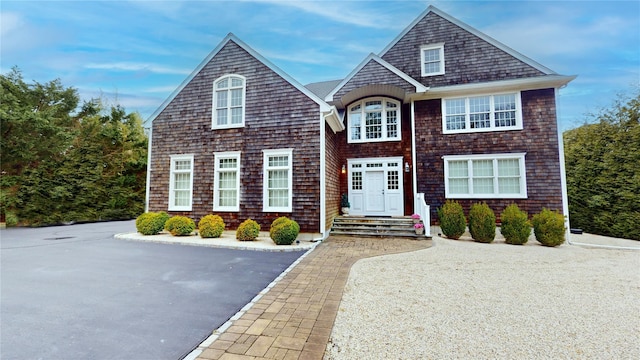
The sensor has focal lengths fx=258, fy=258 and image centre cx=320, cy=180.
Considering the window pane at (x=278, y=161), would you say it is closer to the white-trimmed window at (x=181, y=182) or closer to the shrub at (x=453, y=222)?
the white-trimmed window at (x=181, y=182)

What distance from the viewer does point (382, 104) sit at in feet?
37.2

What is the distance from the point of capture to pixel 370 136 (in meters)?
11.5

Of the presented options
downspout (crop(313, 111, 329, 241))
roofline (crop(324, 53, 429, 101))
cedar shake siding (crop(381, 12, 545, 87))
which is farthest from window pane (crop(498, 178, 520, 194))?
downspout (crop(313, 111, 329, 241))

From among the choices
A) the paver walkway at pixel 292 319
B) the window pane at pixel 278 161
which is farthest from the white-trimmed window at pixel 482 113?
the paver walkway at pixel 292 319

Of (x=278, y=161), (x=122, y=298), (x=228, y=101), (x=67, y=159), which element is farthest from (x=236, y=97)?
(x=67, y=159)

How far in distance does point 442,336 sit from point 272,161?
782cm

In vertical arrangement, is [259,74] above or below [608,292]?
above

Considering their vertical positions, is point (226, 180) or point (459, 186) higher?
point (226, 180)

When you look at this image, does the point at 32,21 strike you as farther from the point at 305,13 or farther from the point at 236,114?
the point at 305,13

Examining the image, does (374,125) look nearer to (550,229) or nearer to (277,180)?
(277,180)

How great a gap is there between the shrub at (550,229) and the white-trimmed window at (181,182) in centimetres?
1232

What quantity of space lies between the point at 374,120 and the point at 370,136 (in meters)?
0.74

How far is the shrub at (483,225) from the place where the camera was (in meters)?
8.48

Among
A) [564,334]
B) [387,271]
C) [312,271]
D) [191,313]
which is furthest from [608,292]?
[191,313]
